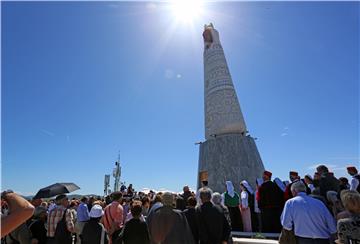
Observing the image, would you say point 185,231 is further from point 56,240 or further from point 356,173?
point 356,173

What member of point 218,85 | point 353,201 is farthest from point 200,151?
point 353,201

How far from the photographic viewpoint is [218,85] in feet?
51.4

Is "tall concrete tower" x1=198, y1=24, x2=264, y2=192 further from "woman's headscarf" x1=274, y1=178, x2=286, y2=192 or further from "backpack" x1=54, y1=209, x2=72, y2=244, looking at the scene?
"backpack" x1=54, y1=209, x2=72, y2=244

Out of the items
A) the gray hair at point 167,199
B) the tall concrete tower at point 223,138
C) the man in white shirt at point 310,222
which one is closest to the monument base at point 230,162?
the tall concrete tower at point 223,138

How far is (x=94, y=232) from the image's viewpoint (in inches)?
181

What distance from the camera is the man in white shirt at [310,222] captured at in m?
3.88

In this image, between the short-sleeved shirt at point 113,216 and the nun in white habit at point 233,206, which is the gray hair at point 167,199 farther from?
the nun in white habit at point 233,206

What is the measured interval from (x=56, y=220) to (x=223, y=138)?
10.6 metres

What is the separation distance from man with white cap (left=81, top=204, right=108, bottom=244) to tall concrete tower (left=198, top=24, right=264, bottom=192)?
9.64 m

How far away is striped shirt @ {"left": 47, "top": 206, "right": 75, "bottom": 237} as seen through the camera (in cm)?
499

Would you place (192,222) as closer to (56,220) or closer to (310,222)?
(310,222)

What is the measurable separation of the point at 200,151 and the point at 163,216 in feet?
39.9

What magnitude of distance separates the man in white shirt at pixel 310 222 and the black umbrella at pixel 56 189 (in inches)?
228

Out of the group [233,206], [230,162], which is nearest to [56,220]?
[233,206]
